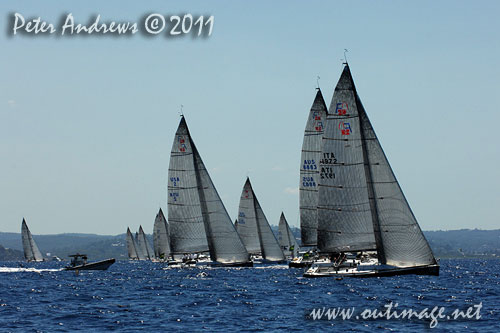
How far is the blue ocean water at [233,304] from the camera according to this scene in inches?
1356

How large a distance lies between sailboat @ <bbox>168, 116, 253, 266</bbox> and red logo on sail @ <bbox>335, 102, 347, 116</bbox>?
1033 inches

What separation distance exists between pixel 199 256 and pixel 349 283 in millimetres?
36452

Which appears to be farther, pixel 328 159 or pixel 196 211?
pixel 196 211

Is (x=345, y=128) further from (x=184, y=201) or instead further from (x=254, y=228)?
(x=254, y=228)

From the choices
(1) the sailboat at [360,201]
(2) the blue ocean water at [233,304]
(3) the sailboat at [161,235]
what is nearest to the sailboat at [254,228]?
(2) the blue ocean water at [233,304]

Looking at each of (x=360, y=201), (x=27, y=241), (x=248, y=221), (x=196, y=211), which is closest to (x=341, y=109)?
(x=360, y=201)

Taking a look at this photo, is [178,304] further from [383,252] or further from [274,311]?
[383,252]

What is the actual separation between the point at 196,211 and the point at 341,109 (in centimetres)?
2885

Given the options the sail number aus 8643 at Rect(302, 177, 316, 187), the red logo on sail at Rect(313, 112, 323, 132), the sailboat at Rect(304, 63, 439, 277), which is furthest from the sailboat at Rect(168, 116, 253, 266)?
the sailboat at Rect(304, 63, 439, 277)

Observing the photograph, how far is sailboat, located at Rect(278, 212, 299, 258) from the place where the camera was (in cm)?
12719

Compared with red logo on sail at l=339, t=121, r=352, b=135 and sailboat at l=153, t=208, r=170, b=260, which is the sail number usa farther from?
sailboat at l=153, t=208, r=170, b=260

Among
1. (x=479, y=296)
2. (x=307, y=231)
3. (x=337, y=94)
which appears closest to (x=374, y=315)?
(x=479, y=296)

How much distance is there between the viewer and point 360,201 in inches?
2282

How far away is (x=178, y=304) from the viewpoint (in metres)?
44.1
